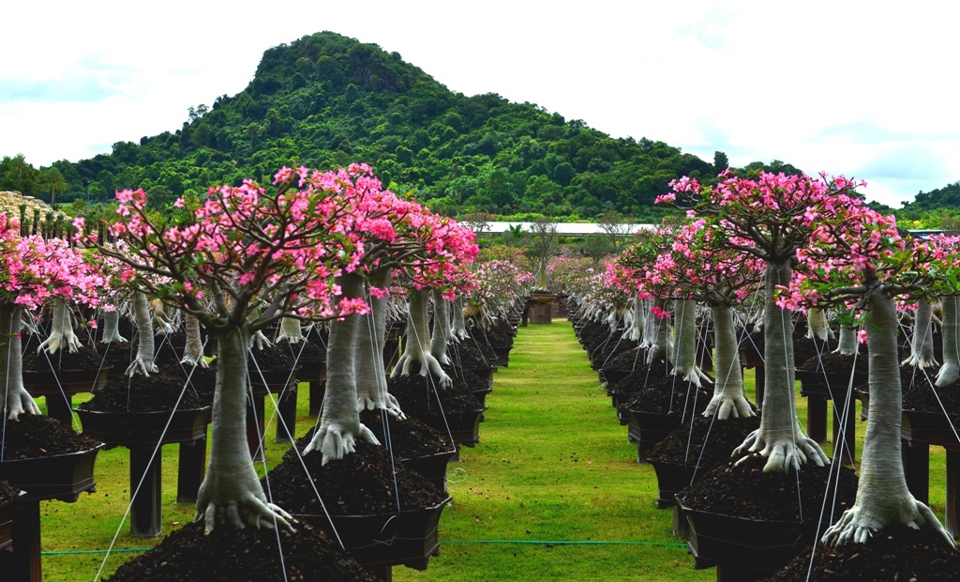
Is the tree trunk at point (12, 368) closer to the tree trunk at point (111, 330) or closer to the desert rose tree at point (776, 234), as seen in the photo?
the desert rose tree at point (776, 234)

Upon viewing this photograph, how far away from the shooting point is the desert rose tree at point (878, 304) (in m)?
4.91

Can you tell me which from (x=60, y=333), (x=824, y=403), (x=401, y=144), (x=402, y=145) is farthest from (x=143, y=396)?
Answer: (x=401, y=144)

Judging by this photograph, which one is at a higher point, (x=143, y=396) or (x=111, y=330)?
(x=111, y=330)

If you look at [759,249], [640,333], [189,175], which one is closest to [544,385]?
[640,333]

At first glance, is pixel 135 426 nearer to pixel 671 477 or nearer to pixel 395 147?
pixel 671 477

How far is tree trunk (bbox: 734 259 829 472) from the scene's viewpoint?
701 centimetres

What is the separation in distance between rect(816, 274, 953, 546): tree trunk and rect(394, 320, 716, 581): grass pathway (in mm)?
2628

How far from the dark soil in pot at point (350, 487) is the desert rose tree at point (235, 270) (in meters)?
1.15

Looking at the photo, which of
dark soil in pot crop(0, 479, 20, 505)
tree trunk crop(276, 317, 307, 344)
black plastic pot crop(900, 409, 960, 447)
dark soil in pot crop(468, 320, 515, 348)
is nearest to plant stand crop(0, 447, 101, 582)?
dark soil in pot crop(0, 479, 20, 505)

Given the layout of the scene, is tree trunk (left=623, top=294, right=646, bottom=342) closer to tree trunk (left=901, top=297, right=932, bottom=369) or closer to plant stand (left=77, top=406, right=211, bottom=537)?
tree trunk (left=901, top=297, right=932, bottom=369)

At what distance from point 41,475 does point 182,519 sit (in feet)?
8.05

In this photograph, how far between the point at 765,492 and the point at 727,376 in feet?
10.4

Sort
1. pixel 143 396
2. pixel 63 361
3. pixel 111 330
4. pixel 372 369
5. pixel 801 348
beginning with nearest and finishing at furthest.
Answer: pixel 372 369, pixel 143 396, pixel 63 361, pixel 801 348, pixel 111 330

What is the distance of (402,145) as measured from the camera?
301ft
